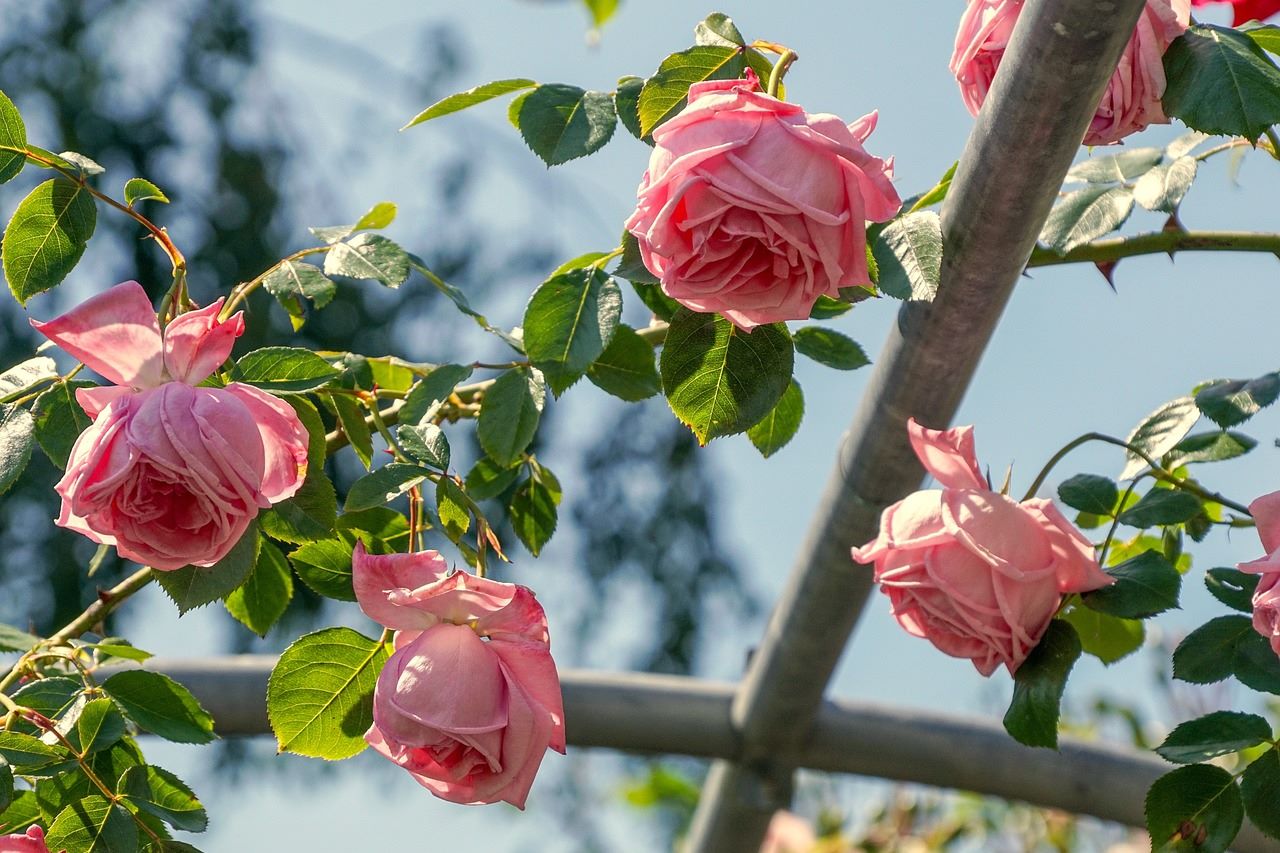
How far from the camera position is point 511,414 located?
2.18 ft

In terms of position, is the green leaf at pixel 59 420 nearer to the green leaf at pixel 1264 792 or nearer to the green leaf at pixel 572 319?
the green leaf at pixel 572 319

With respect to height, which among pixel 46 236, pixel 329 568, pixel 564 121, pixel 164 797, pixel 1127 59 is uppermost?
pixel 1127 59

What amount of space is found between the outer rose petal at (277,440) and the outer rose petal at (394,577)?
0.04 m

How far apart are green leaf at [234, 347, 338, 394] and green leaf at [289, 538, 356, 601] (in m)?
0.09

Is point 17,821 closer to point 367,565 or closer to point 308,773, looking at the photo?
point 367,565

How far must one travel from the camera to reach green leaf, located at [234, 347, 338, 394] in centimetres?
59

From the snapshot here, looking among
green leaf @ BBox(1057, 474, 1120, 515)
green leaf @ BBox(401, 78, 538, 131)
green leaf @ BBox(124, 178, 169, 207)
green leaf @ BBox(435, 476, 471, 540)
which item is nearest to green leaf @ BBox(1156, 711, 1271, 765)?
green leaf @ BBox(1057, 474, 1120, 515)

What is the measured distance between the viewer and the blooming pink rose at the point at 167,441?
20.1 inches

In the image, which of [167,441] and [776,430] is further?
[776,430]

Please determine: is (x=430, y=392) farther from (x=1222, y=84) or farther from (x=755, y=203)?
(x=1222, y=84)

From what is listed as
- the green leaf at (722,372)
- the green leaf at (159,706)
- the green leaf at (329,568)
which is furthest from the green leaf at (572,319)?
the green leaf at (159,706)

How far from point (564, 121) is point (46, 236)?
0.85 ft

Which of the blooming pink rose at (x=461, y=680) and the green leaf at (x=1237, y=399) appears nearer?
the blooming pink rose at (x=461, y=680)

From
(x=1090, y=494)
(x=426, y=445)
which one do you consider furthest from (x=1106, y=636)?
(x=426, y=445)
